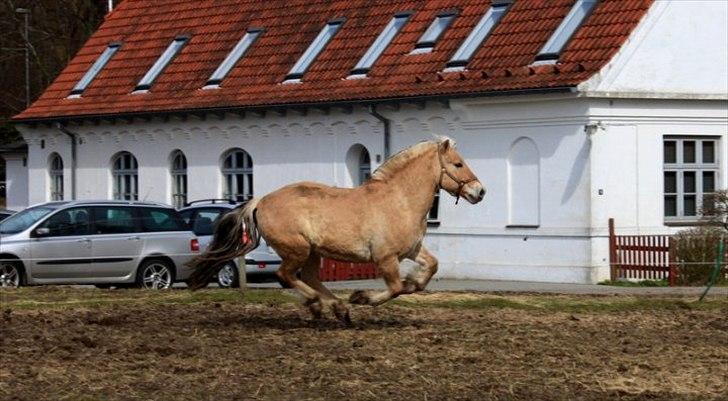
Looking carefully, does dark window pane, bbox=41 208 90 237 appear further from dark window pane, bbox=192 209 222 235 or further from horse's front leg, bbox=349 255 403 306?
horse's front leg, bbox=349 255 403 306

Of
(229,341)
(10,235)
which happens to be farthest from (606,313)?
(10,235)

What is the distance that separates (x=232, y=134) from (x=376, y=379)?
28.7m

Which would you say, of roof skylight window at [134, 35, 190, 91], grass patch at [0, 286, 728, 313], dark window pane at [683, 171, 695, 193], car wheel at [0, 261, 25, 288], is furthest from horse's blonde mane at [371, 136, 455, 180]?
roof skylight window at [134, 35, 190, 91]

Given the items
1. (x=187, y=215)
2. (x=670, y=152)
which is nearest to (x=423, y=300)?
(x=187, y=215)

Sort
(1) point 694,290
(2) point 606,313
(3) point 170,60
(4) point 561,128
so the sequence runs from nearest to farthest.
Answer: (2) point 606,313
(1) point 694,290
(4) point 561,128
(3) point 170,60

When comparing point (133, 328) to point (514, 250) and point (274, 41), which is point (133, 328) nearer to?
point (514, 250)

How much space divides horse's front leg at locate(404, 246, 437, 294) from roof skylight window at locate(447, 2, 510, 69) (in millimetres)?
18903

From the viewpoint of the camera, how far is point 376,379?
1510 centimetres

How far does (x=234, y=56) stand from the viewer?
4456 cm

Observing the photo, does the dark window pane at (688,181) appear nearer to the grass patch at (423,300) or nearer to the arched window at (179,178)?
the grass patch at (423,300)

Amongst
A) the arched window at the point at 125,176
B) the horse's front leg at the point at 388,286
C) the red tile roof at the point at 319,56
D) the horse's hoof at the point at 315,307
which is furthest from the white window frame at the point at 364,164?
the horse's front leg at the point at 388,286

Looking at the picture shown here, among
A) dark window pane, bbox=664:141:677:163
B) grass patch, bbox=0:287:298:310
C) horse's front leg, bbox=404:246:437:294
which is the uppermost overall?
dark window pane, bbox=664:141:677:163

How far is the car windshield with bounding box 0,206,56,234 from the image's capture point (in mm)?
30750

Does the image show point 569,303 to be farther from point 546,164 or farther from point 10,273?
point 546,164
